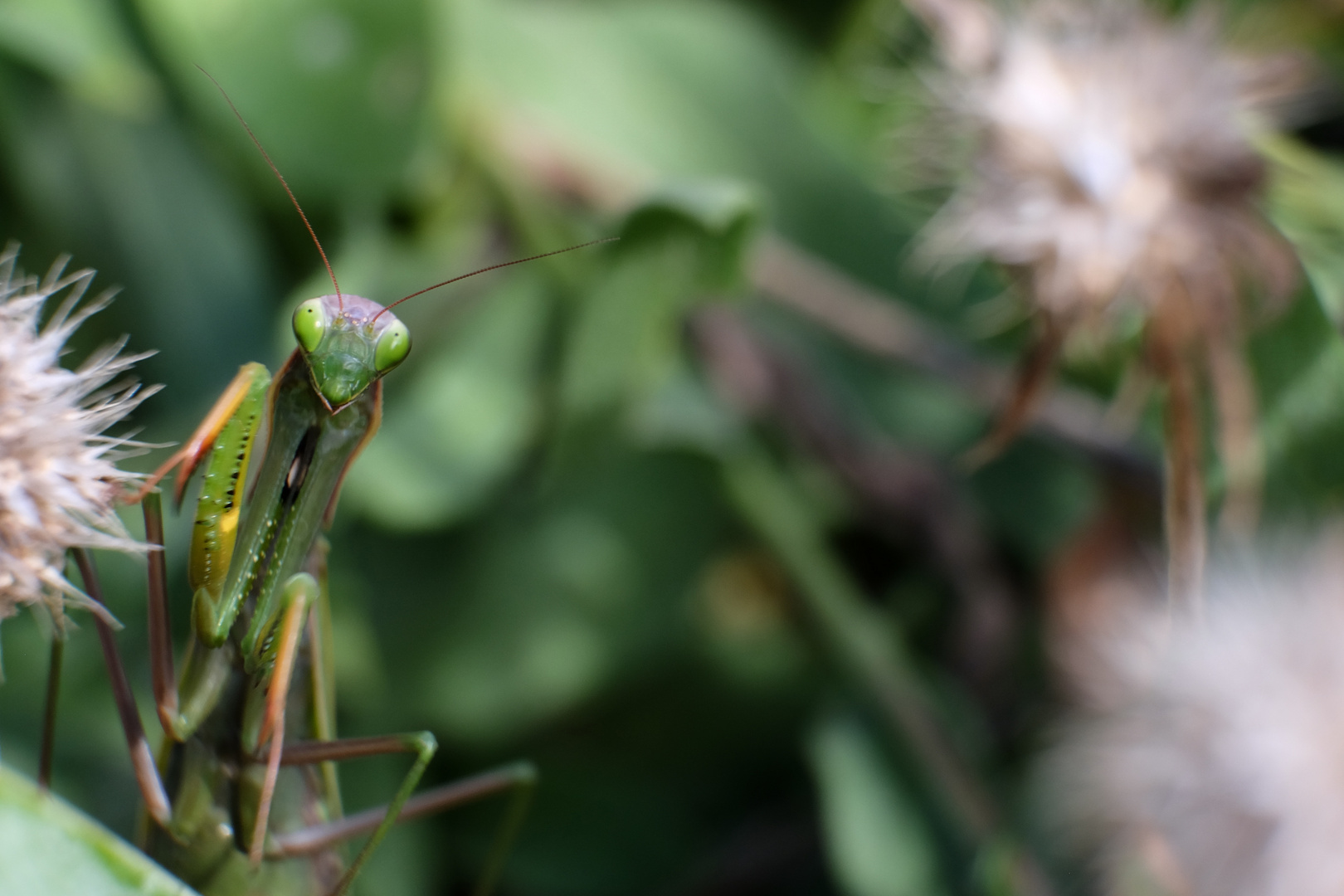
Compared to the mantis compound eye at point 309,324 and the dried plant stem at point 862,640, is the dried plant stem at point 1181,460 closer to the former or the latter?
the dried plant stem at point 862,640

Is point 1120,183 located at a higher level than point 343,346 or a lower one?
higher

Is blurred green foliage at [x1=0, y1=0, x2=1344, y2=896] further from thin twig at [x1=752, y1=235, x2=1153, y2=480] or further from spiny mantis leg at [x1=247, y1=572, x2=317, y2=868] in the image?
spiny mantis leg at [x1=247, y1=572, x2=317, y2=868]

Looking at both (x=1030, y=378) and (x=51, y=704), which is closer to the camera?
(x=51, y=704)

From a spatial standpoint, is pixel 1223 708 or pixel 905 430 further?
pixel 905 430

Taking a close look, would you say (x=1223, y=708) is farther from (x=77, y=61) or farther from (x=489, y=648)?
(x=77, y=61)

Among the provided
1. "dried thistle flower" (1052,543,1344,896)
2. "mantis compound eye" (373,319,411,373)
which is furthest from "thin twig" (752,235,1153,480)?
"mantis compound eye" (373,319,411,373)

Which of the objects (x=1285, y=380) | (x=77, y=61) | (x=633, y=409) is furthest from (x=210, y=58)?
(x=1285, y=380)


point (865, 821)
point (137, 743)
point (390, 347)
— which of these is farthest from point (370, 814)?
point (865, 821)

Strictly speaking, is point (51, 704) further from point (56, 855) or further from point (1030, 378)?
point (1030, 378)
